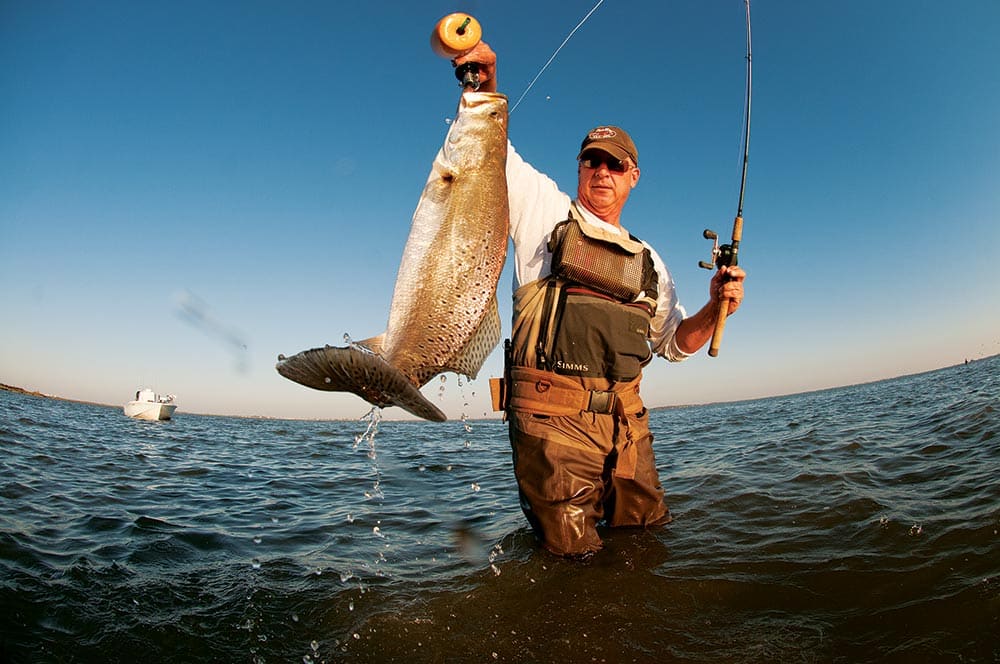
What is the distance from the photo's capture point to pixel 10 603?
3.02m

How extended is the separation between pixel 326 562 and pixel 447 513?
1.95 meters

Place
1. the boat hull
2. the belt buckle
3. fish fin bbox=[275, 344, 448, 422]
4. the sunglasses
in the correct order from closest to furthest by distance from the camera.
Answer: fish fin bbox=[275, 344, 448, 422]
the belt buckle
the sunglasses
the boat hull

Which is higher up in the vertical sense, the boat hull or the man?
the man

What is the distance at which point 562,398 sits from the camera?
11.5ft

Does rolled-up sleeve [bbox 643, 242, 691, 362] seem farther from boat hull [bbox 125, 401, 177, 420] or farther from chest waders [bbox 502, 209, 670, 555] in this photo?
boat hull [bbox 125, 401, 177, 420]

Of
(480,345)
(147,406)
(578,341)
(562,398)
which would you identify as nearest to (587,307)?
(578,341)

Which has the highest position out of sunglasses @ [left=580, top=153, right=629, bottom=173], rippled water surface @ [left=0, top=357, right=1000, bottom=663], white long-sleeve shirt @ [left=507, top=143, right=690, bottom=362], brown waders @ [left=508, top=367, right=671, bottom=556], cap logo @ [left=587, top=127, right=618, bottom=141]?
cap logo @ [left=587, top=127, right=618, bottom=141]

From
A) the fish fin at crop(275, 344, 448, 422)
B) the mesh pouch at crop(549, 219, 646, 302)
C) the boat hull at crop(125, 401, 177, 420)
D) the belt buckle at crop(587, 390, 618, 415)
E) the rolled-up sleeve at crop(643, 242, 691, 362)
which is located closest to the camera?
the fish fin at crop(275, 344, 448, 422)

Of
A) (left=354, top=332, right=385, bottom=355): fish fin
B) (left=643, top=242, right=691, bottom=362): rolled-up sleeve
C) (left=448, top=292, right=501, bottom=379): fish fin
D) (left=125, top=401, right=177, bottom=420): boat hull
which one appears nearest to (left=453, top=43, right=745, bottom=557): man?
(left=643, top=242, right=691, bottom=362): rolled-up sleeve

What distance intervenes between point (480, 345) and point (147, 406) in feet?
97.3

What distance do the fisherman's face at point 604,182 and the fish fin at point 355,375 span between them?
98.0 inches

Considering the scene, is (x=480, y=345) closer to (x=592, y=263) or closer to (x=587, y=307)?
(x=587, y=307)

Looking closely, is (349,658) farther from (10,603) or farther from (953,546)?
(953,546)

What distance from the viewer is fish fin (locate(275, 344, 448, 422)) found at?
6.13 feet
